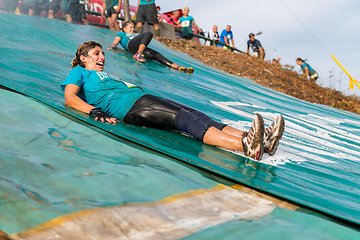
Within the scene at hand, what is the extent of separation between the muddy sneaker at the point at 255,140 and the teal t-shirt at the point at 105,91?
0.94 m

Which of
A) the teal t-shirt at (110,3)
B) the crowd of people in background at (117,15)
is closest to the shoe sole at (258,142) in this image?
the crowd of people in background at (117,15)

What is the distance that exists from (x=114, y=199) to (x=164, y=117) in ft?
4.06

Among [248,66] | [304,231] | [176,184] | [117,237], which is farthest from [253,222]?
[248,66]

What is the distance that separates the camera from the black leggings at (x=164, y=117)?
2.31m

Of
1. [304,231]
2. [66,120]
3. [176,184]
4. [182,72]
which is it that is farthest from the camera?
[182,72]

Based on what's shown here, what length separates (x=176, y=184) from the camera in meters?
1.46

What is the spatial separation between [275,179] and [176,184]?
0.79m

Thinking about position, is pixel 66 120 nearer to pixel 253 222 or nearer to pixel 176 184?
pixel 176 184

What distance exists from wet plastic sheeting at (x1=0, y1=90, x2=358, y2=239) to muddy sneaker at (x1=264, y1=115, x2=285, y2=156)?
709 millimetres

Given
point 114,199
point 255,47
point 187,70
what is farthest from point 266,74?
point 114,199

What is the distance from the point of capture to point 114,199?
1.19 meters

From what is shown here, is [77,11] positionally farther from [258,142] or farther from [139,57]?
[258,142]

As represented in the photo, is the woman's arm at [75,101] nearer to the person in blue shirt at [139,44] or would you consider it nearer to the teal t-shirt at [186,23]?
the person in blue shirt at [139,44]

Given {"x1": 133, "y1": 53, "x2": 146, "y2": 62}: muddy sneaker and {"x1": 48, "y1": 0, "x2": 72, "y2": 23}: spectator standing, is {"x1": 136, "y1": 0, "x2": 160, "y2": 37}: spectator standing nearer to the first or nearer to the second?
{"x1": 48, "y1": 0, "x2": 72, "y2": 23}: spectator standing
